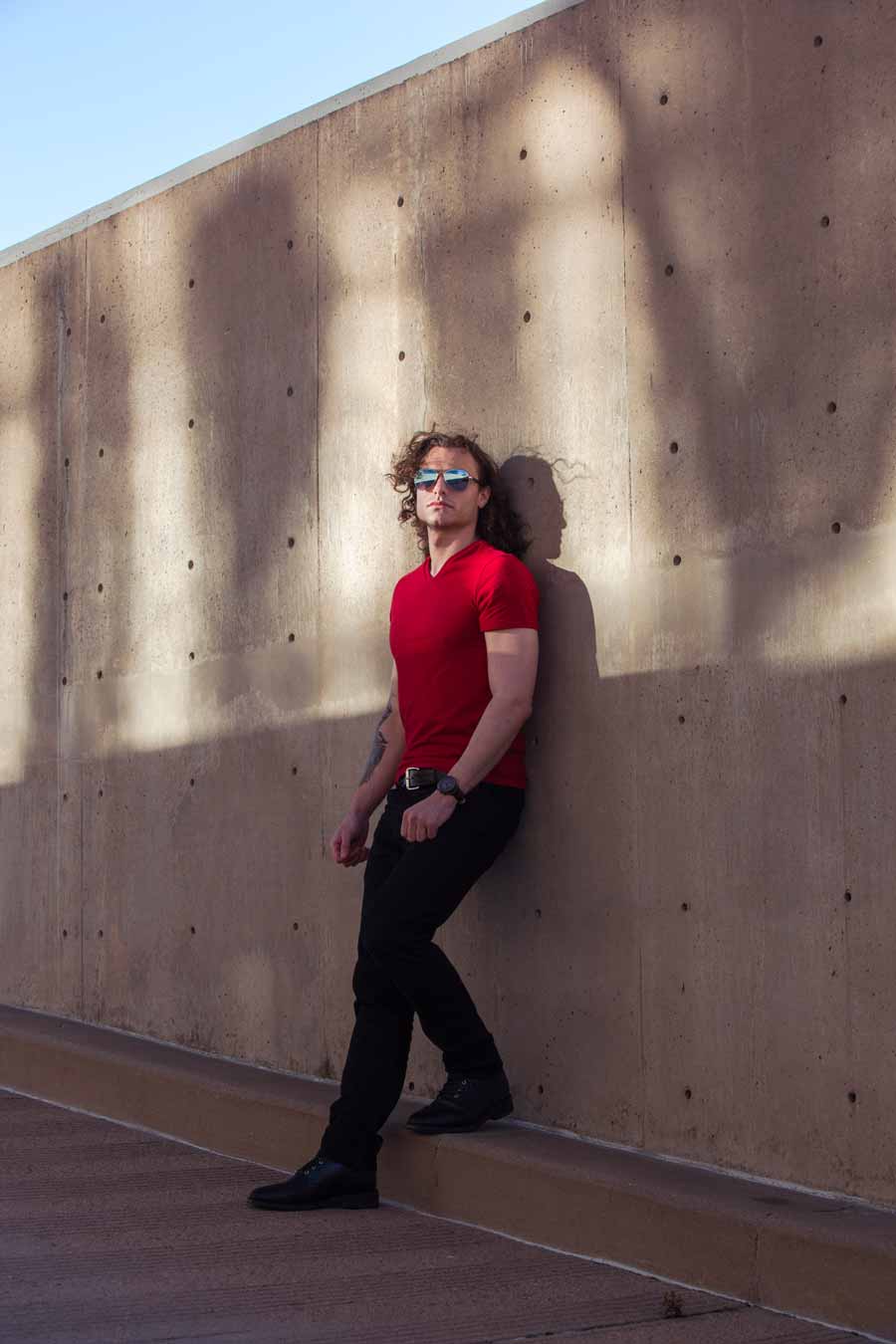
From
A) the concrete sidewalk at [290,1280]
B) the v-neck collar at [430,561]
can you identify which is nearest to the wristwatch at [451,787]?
the v-neck collar at [430,561]

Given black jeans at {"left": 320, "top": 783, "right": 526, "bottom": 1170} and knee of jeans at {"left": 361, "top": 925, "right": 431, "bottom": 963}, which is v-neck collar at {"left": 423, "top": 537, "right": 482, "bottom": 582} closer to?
black jeans at {"left": 320, "top": 783, "right": 526, "bottom": 1170}

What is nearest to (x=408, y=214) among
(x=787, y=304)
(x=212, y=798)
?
(x=787, y=304)

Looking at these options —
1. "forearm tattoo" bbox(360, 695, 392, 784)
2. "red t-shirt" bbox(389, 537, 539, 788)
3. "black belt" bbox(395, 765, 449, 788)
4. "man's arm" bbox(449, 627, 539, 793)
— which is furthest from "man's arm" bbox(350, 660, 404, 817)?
"man's arm" bbox(449, 627, 539, 793)

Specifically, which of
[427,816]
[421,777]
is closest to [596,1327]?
[427,816]

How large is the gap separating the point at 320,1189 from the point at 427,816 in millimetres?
957

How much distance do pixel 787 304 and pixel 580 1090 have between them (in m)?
2.05

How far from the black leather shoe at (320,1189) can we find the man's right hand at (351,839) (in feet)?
3.02

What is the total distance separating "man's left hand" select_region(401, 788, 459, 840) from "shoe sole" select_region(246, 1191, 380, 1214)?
91 cm

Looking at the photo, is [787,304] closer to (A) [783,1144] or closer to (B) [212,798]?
(A) [783,1144]

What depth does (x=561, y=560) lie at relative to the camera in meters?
5.05

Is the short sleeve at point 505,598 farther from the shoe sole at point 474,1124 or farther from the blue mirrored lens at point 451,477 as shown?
the shoe sole at point 474,1124

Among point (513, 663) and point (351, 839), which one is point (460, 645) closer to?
point (513, 663)

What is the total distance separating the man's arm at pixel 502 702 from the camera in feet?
15.6

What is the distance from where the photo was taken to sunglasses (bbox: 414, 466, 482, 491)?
5.06 m
